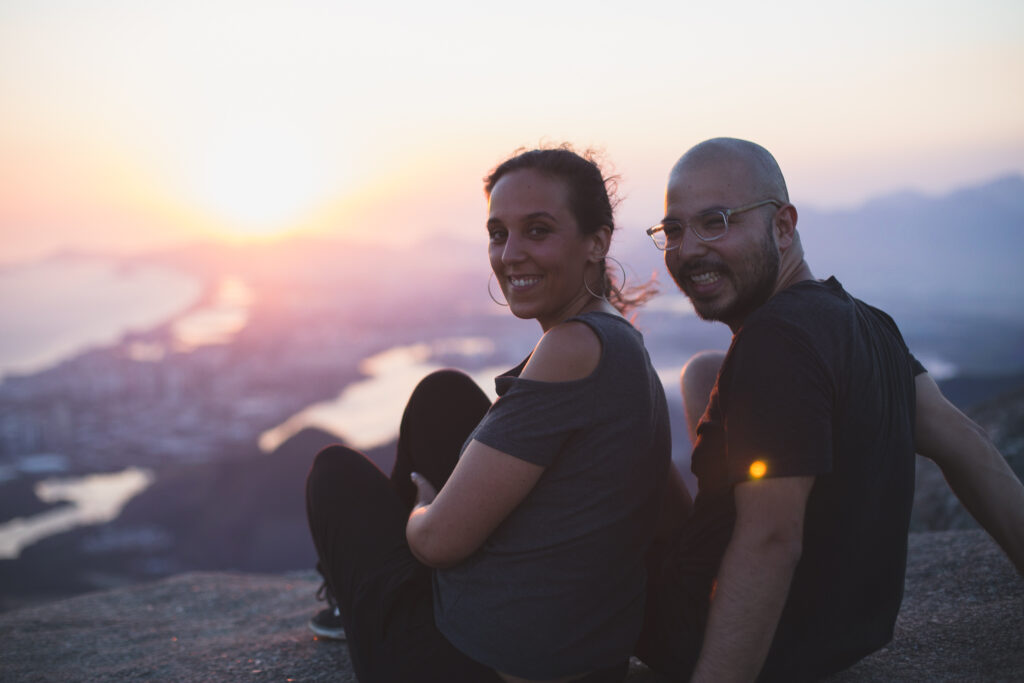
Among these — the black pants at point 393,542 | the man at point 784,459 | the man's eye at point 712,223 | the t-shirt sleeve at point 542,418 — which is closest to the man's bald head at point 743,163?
the man at point 784,459

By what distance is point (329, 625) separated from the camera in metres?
2.92

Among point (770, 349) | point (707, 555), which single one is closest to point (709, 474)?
point (707, 555)

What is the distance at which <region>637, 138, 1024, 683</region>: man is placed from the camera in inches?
61.7

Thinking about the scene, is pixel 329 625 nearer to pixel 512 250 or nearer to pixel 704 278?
pixel 512 250

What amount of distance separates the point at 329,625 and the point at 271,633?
616 mm

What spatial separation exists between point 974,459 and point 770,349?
40.6 inches

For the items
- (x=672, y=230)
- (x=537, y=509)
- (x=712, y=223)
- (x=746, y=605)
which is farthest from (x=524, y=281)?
(x=746, y=605)

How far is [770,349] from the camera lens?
5.18 ft

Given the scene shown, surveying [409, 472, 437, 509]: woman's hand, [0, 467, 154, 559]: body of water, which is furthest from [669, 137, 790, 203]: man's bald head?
[0, 467, 154, 559]: body of water

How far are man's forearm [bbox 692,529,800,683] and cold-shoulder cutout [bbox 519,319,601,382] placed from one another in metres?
0.52

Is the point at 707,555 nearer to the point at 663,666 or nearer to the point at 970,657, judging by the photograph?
the point at 663,666

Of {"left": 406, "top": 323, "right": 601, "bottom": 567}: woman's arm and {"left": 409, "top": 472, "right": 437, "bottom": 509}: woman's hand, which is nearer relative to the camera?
{"left": 406, "top": 323, "right": 601, "bottom": 567}: woman's arm

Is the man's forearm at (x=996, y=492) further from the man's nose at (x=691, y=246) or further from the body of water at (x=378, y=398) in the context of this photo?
the body of water at (x=378, y=398)

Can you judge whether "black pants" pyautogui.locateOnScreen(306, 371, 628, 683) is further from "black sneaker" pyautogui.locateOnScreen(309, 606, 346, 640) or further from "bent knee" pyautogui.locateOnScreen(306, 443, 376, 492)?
"black sneaker" pyautogui.locateOnScreen(309, 606, 346, 640)
